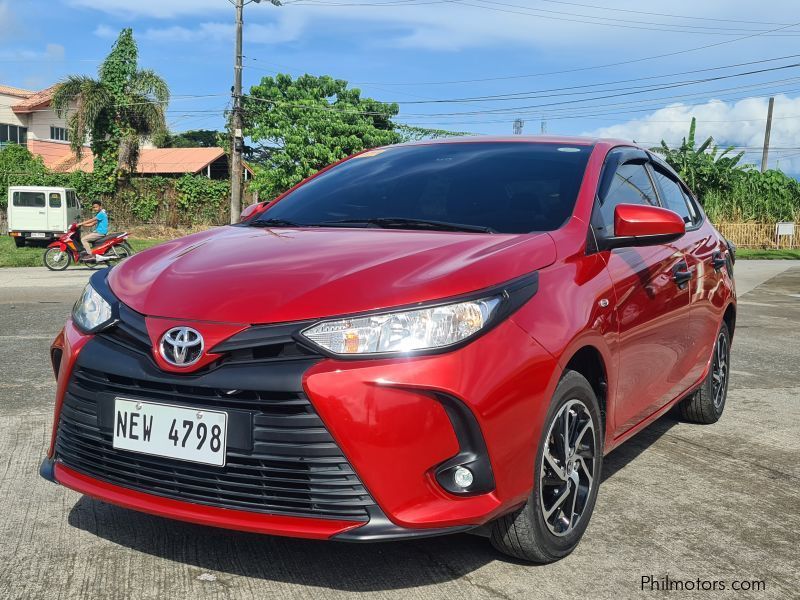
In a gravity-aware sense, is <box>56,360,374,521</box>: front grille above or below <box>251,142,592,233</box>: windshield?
below

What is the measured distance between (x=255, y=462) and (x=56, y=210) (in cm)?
2684

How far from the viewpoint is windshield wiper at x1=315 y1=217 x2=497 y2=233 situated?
3.24 metres

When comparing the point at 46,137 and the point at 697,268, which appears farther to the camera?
the point at 46,137

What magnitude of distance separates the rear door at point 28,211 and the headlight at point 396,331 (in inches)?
1042

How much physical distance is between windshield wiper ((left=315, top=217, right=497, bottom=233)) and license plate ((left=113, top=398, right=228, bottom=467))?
119 centimetres

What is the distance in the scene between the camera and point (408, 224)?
333cm

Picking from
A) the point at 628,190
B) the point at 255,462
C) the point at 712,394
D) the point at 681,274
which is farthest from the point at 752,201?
the point at 255,462

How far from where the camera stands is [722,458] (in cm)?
430

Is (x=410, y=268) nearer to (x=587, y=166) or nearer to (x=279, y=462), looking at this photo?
(x=279, y=462)

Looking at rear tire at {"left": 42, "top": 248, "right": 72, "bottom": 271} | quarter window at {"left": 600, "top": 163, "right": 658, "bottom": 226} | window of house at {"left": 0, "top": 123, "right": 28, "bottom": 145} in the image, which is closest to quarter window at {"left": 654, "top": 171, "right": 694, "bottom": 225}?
quarter window at {"left": 600, "top": 163, "right": 658, "bottom": 226}

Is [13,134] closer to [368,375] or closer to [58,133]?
[58,133]

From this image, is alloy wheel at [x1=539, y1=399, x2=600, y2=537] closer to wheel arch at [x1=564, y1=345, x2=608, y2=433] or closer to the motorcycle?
wheel arch at [x1=564, y1=345, x2=608, y2=433]

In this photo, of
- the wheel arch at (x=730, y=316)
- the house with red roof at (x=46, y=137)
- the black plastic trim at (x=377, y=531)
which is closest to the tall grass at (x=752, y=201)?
the house with red roof at (x=46, y=137)

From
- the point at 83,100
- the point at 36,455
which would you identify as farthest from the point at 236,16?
the point at 36,455
